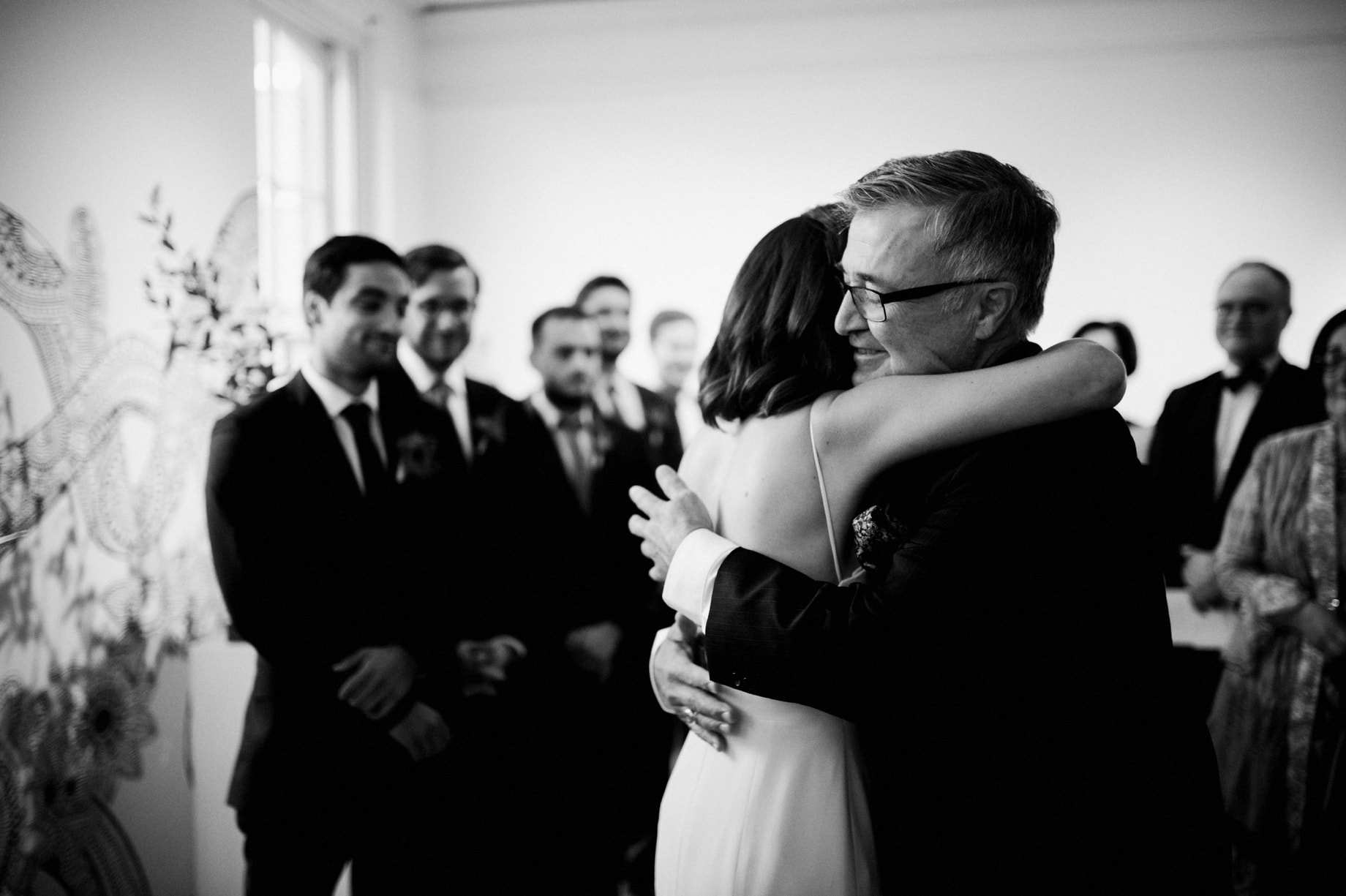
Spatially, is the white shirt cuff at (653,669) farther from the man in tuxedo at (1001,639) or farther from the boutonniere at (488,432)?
the boutonniere at (488,432)

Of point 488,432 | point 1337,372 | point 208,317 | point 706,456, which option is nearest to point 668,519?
point 706,456

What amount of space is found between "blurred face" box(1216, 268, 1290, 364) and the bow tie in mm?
39

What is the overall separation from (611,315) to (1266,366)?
115 inches

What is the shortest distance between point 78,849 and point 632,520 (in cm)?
253

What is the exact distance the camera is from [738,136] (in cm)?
623

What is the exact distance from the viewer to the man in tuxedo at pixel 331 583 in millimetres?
2525

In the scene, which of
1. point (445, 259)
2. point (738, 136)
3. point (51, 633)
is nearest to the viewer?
point (51, 633)

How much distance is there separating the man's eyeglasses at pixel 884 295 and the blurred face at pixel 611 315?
3.51 metres

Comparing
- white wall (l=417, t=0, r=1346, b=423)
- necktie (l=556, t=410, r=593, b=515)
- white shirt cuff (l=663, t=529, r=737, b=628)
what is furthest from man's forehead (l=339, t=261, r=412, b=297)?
white wall (l=417, t=0, r=1346, b=423)

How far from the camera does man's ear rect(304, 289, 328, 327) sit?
9.18 feet

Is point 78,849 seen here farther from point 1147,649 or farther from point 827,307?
point 1147,649

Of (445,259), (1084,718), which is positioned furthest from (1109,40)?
(1084,718)

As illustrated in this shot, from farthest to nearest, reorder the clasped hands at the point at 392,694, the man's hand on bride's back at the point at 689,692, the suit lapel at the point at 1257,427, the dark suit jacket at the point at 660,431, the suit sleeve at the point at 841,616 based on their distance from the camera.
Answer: the dark suit jacket at the point at 660,431 → the suit lapel at the point at 1257,427 → the clasped hands at the point at 392,694 → the man's hand on bride's back at the point at 689,692 → the suit sleeve at the point at 841,616

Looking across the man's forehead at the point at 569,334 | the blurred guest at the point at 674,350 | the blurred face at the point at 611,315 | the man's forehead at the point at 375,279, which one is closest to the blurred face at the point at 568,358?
the man's forehead at the point at 569,334
